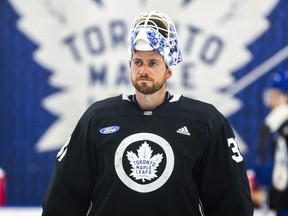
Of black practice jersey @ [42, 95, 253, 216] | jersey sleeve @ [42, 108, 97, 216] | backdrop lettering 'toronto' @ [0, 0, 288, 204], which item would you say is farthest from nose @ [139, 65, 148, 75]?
backdrop lettering 'toronto' @ [0, 0, 288, 204]

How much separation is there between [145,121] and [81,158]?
10.0 inches

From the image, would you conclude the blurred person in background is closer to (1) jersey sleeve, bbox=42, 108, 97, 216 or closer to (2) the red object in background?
(1) jersey sleeve, bbox=42, 108, 97, 216

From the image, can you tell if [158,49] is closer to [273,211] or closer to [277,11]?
[273,211]

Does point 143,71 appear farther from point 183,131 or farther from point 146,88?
point 183,131

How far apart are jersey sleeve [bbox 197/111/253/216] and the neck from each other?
0.19 metres

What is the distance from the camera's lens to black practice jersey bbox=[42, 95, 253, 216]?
2584mm

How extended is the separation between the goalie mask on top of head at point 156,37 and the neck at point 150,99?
0.33ft

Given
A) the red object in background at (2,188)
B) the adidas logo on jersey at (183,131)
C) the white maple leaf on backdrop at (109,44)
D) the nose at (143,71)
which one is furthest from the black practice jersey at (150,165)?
the white maple leaf on backdrop at (109,44)

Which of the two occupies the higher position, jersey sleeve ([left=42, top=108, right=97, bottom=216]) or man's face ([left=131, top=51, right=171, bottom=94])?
man's face ([left=131, top=51, right=171, bottom=94])

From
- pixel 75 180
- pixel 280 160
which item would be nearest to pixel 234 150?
pixel 75 180

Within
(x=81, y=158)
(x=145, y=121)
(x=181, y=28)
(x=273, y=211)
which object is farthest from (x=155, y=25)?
(x=181, y=28)

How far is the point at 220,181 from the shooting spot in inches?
104

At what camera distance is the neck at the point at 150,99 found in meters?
2.66

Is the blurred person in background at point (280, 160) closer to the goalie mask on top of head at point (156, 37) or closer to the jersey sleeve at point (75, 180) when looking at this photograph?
the goalie mask on top of head at point (156, 37)
